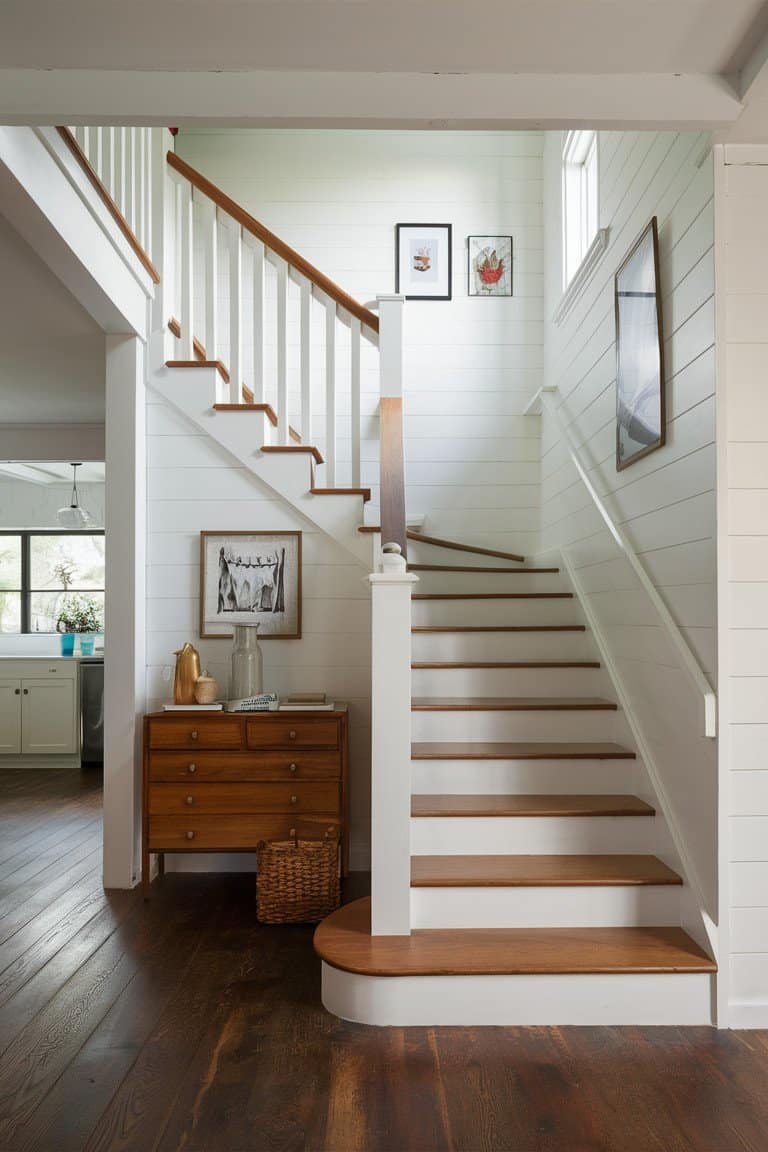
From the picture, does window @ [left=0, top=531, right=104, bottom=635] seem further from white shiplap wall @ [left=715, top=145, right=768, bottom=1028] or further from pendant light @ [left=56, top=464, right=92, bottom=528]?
white shiplap wall @ [left=715, top=145, right=768, bottom=1028]

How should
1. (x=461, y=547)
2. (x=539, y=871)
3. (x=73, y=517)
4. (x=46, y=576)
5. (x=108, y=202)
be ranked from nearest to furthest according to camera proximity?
(x=539, y=871) < (x=108, y=202) < (x=461, y=547) < (x=73, y=517) < (x=46, y=576)

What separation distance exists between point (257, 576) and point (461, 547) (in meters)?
1.38

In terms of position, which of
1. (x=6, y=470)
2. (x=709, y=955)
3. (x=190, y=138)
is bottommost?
(x=709, y=955)

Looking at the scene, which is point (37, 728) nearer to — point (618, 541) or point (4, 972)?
point (4, 972)

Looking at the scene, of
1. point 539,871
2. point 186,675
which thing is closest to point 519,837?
point 539,871

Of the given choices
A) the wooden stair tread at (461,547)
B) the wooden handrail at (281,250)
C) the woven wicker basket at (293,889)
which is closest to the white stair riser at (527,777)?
the woven wicker basket at (293,889)

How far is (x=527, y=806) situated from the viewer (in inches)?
121

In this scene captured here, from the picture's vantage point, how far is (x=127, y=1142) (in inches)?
75.5

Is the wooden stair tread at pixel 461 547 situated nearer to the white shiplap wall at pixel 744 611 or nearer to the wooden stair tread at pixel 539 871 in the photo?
the wooden stair tread at pixel 539 871

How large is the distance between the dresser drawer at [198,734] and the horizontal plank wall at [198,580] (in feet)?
1.41

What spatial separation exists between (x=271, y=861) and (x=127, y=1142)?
144 centimetres

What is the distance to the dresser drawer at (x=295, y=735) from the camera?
145 inches

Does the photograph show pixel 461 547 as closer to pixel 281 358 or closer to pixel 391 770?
pixel 281 358

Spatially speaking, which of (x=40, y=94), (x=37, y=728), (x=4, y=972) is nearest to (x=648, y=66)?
(x=40, y=94)
